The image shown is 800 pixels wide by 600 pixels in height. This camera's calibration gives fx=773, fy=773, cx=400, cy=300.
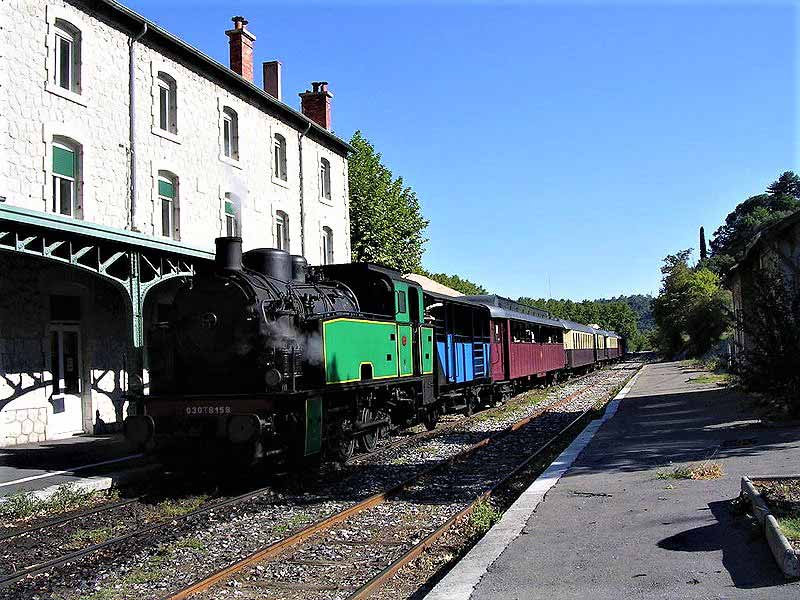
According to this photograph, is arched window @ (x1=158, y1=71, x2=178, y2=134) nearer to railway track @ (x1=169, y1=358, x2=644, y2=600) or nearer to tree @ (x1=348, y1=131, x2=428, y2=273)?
railway track @ (x1=169, y1=358, x2=644, y2=600)

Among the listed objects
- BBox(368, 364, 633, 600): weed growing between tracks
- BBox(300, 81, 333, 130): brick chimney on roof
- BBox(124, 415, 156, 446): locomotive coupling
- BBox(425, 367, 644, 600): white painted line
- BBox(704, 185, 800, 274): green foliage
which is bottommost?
BBox(368, 364, 633, 600): weed growing between tracks

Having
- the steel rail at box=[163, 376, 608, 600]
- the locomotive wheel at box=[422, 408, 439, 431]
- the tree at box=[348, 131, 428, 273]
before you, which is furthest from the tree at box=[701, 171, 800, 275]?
the steel rail at box=[163, 376, 608, 600]

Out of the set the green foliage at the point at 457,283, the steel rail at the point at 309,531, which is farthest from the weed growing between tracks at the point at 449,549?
the green foliage at the point at 457,283

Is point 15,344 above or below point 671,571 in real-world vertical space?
above

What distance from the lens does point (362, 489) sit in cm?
1011

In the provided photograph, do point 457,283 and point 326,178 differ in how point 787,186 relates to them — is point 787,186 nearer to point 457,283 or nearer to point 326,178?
point 457,283

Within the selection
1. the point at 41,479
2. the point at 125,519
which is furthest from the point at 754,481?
the point at 41,479

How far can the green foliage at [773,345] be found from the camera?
13.6 m

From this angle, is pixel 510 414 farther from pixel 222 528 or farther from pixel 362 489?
pixel 222 528

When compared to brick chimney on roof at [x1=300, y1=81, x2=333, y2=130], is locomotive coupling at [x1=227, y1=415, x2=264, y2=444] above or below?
below

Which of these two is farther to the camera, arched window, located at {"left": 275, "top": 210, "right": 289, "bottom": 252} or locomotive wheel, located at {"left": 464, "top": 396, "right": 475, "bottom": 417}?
arched window, located at {"left": 275, "top": 210, "right": 289, "bottom": 252}

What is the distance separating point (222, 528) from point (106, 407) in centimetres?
974

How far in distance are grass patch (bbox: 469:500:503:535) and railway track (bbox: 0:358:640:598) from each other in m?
1.12

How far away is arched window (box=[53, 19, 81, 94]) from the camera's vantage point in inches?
622
